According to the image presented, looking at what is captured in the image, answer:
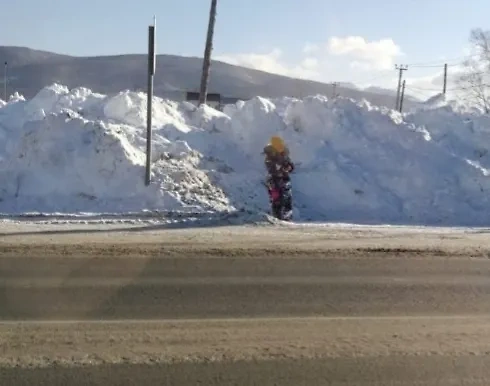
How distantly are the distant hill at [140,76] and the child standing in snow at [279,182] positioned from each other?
103 m

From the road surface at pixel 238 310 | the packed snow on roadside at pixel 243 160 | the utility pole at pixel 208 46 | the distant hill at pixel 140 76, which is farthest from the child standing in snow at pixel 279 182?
the distant hill at pixel 140 76

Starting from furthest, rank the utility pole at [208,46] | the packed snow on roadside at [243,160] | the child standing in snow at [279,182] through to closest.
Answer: the utility pole at [208,46] → the packed snow on roadside at [243,160] → the child standing in snow at [279,182]

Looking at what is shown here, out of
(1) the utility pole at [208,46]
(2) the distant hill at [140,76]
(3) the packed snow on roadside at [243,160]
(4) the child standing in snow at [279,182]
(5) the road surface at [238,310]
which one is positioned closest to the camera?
(5) the road surface at [238,310]

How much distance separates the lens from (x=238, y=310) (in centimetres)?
871

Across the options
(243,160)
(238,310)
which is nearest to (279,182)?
(243,160)

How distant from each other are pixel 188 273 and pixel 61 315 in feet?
8.86

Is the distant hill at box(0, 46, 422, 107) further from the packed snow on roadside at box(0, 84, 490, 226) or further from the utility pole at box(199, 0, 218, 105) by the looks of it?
the packed snow on roadside at box(0, 84, 490, 226)

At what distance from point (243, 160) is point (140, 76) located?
122 m

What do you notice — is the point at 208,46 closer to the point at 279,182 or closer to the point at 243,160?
the point at 243,160

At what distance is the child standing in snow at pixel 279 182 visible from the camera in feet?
59.3

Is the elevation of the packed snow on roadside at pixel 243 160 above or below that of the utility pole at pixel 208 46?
below

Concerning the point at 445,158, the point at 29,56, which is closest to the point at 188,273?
the point at 445,158

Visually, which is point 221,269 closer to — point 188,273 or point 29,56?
point 188,273

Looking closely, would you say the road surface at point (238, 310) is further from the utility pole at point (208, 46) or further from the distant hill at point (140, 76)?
the distant hill at point (140, 76)
